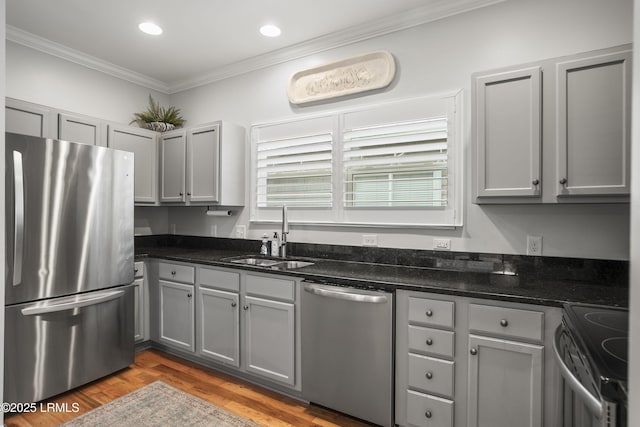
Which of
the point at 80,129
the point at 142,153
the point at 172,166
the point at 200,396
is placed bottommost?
the point at 200,396

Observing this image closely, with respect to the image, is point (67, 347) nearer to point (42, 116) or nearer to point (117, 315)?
point (117, 315)

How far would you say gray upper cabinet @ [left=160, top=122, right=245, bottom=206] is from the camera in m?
3.36

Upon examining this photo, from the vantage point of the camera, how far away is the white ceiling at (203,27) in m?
2.60

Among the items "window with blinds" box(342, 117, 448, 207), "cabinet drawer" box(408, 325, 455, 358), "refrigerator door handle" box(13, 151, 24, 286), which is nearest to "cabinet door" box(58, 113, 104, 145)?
"refrigerator door handle" box(13, 151, 24, 286)

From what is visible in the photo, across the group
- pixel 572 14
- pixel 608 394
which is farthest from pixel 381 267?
pixel 572 14

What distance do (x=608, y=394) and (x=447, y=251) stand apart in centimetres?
168

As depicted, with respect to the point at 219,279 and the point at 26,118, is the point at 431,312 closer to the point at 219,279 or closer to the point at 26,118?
the point at 219,279

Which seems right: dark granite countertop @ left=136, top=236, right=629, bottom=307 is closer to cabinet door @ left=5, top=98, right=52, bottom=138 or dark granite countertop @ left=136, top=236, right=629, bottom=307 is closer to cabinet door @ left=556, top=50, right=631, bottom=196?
cabinet door @ left=556, top=50, right=631, bottom=196

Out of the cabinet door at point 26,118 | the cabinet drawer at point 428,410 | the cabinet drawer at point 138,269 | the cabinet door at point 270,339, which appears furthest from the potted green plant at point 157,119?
the cabinet drawer at point 428,410

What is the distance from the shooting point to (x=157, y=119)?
3.83 metres

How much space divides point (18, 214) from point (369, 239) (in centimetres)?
236

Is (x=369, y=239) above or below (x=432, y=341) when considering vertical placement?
above

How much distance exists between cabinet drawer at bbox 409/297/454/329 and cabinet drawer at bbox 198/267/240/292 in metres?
1.36

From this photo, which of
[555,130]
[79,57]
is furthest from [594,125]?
[79,57]
